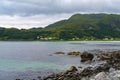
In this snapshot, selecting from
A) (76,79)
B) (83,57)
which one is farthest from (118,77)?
(83,57)

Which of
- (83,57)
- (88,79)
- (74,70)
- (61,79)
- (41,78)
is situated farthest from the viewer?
(83,57)

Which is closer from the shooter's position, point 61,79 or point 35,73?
point 61,79

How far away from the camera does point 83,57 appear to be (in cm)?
9031

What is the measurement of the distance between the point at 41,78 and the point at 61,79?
7.19 metres

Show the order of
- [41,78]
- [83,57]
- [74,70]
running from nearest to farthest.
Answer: [41,78], [74,70], [83,57]

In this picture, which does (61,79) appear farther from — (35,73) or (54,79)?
(35,73)

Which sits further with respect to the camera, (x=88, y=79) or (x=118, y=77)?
(x=88, y=79)

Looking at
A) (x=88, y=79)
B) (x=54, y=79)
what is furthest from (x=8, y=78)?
(x=88, y=79)

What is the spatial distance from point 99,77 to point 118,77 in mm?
3198

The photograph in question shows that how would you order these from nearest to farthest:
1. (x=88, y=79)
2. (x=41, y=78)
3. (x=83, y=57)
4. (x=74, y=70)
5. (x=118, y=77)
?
(x=118, y=77), (x=88, y=79), (x=41, y=78), (x=74, y=70), (x=83, y=57)

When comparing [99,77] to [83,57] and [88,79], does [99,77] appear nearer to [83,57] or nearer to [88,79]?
[88,79]

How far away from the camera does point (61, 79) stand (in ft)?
166

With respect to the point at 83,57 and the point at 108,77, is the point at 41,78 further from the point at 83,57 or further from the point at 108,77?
the point at 83,57

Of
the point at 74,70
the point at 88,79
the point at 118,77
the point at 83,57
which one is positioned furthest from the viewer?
the point at 83,57
